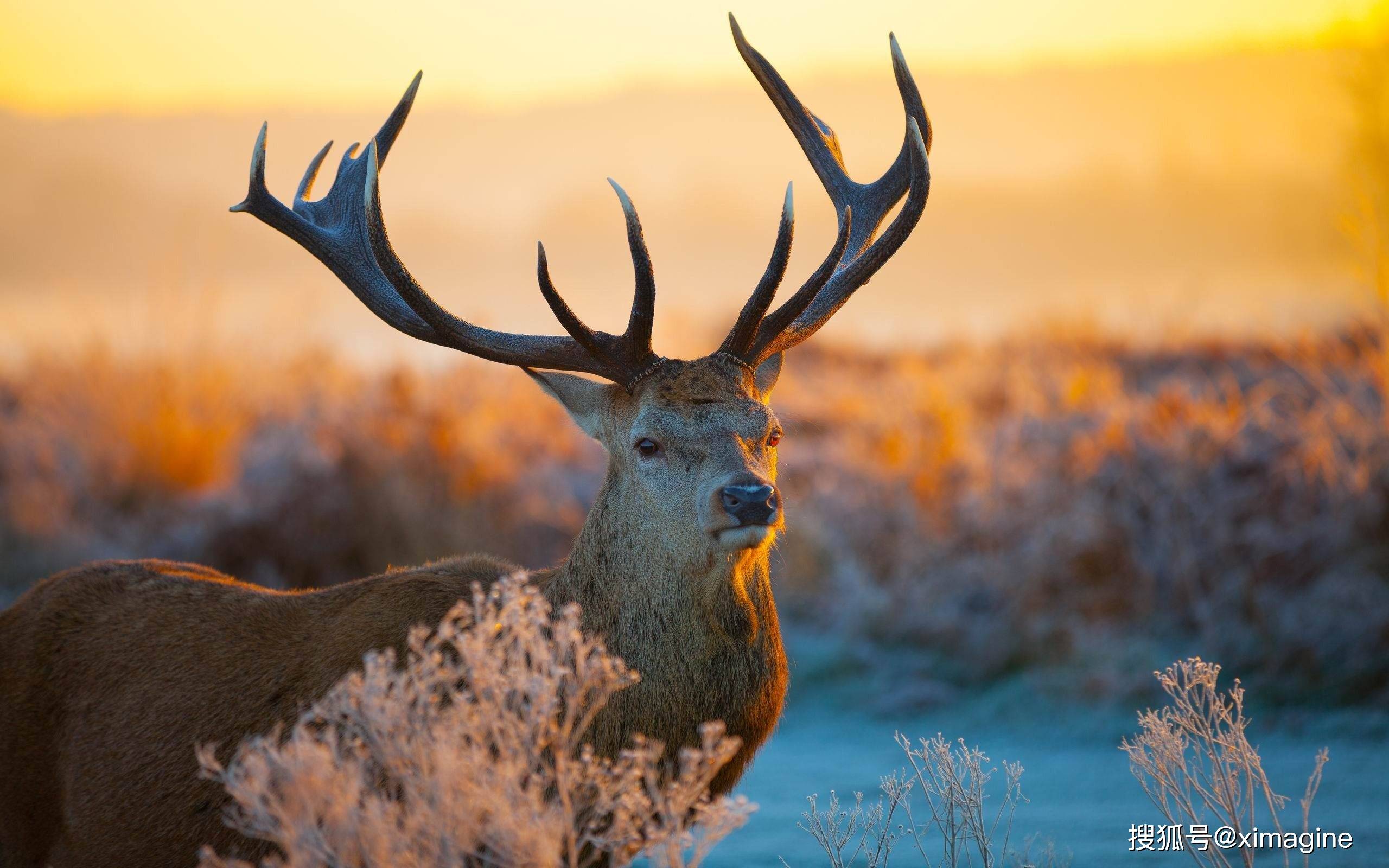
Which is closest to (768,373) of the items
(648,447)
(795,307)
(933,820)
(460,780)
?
(795,307)

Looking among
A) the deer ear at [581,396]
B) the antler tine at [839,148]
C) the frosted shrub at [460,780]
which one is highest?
the antler tine at [839,148]

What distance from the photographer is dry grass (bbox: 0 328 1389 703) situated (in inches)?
326

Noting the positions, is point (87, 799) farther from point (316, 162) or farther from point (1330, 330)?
point (1330, 330)

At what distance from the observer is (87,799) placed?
4.57 m

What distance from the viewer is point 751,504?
13.8 ft

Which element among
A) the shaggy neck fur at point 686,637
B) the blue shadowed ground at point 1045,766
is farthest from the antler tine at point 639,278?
the blue shadowed ground at point 1045,766

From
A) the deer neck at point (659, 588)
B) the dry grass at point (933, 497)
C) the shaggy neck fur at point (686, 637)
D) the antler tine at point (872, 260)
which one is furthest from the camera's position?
the dry grass at point (933, 497)

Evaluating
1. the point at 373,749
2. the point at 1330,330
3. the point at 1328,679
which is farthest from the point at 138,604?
the point at 1330,330

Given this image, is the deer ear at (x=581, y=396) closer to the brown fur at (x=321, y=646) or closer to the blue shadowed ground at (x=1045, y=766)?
the brown fur at (x=321, y=646)

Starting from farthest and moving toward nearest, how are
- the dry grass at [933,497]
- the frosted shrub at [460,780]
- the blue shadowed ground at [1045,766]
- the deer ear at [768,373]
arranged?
the dry grass at [933,497]
the blue shadowed ground at [1045,766]
the deer ear at [768,373]
the frosted shrub at [460,780]

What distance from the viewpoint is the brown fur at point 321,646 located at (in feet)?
14.4

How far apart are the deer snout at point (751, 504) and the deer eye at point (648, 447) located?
1.57 ft

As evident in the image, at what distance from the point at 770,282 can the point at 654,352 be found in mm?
544

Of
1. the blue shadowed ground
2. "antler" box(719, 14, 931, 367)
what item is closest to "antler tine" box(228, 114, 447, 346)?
"antler" box(719, 14, 931, 367)
